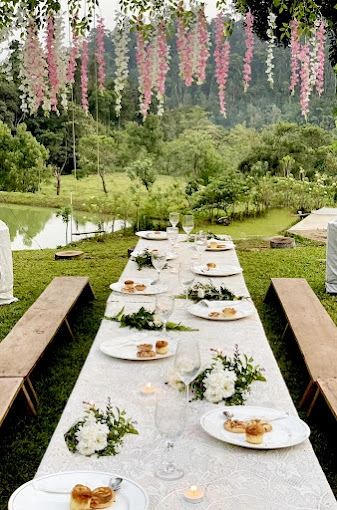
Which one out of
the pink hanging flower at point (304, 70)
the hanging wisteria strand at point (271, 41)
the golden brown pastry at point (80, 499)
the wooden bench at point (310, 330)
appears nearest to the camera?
the golden brown pastry at point (80, 499)

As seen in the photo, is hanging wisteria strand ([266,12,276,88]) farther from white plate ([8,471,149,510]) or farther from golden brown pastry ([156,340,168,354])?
white plate ([8,471,149,510])

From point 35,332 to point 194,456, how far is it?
2298 mm

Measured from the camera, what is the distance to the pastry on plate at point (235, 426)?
2.04 metres

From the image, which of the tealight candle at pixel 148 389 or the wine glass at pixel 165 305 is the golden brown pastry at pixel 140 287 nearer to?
the wine glass at pixel 165 305

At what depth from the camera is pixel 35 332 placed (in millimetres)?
4066

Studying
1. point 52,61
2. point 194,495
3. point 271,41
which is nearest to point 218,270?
point 271,41

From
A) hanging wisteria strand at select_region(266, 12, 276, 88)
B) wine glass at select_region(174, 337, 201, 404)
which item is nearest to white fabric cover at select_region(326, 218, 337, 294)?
hanging wisteria strand at select_region(266, 12, 276, 88)

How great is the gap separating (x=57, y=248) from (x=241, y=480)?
8285 millimetres

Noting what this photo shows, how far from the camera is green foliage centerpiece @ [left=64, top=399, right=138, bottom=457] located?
193 centimetres

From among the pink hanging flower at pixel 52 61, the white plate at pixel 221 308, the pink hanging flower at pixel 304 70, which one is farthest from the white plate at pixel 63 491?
the pink hanging flower at pixel 304 70

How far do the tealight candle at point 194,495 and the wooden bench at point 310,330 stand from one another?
1660 mm

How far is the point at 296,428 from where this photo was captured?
81.7 inches

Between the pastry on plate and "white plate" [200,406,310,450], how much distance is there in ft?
0.03

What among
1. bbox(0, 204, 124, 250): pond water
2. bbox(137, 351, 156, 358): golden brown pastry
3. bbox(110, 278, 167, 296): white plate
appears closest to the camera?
bbox(137, 351, 156, 358): golden brown pastry
